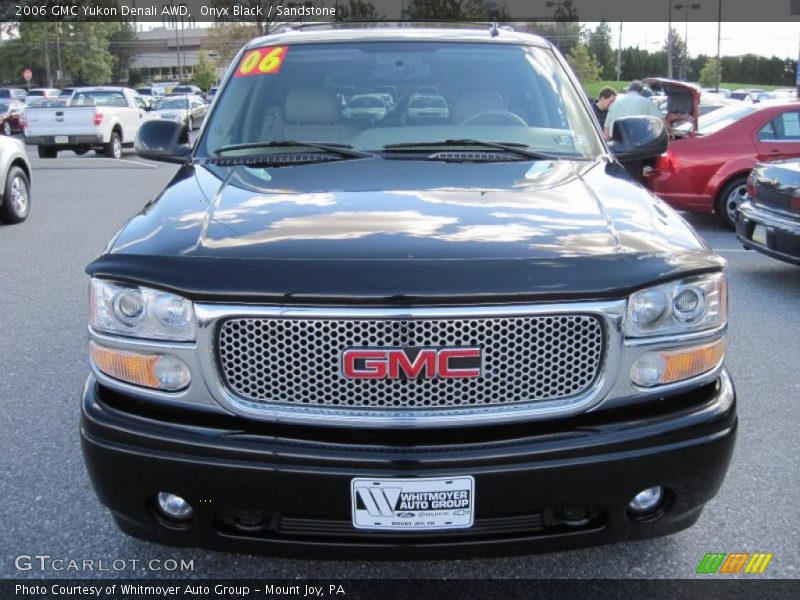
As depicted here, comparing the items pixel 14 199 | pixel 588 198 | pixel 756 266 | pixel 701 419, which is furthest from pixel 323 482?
pixel 14 199

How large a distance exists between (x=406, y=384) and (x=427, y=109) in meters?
1.83

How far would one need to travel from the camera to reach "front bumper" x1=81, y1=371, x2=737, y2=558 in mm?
2303

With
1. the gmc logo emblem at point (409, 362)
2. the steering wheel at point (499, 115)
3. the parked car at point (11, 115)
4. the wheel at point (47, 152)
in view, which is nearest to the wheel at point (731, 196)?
the steering wheel at point (499, 115)

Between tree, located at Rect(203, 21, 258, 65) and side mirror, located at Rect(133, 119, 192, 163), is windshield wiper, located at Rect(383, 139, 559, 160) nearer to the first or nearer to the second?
side mirror, located at Rect(133, 119, 192, 163)

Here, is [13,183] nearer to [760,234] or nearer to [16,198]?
[16,198]

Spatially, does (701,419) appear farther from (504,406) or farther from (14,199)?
(14,199)

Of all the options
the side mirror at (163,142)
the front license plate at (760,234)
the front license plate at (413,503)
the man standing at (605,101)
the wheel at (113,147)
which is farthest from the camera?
the wheel at (113,147)

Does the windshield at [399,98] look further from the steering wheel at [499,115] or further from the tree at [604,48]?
the tree at [604,48]

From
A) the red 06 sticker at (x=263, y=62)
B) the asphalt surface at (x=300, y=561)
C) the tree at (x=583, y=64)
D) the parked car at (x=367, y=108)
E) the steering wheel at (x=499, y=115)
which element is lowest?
the asphalt surface at (x=300, y=561)

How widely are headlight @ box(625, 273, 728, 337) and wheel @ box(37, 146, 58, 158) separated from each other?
2096 cm

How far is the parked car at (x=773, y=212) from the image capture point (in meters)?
6.77

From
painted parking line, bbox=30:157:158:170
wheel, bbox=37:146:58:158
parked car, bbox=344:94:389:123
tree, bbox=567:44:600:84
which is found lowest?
painted parking line, bbox=30:157:158:170

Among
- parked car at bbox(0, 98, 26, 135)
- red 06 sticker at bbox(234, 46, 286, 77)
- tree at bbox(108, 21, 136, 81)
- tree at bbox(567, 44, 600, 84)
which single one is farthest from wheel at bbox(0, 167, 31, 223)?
tree at bbox(108, 21, 136, 81)

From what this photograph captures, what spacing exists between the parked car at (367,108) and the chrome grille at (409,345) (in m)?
1.70
